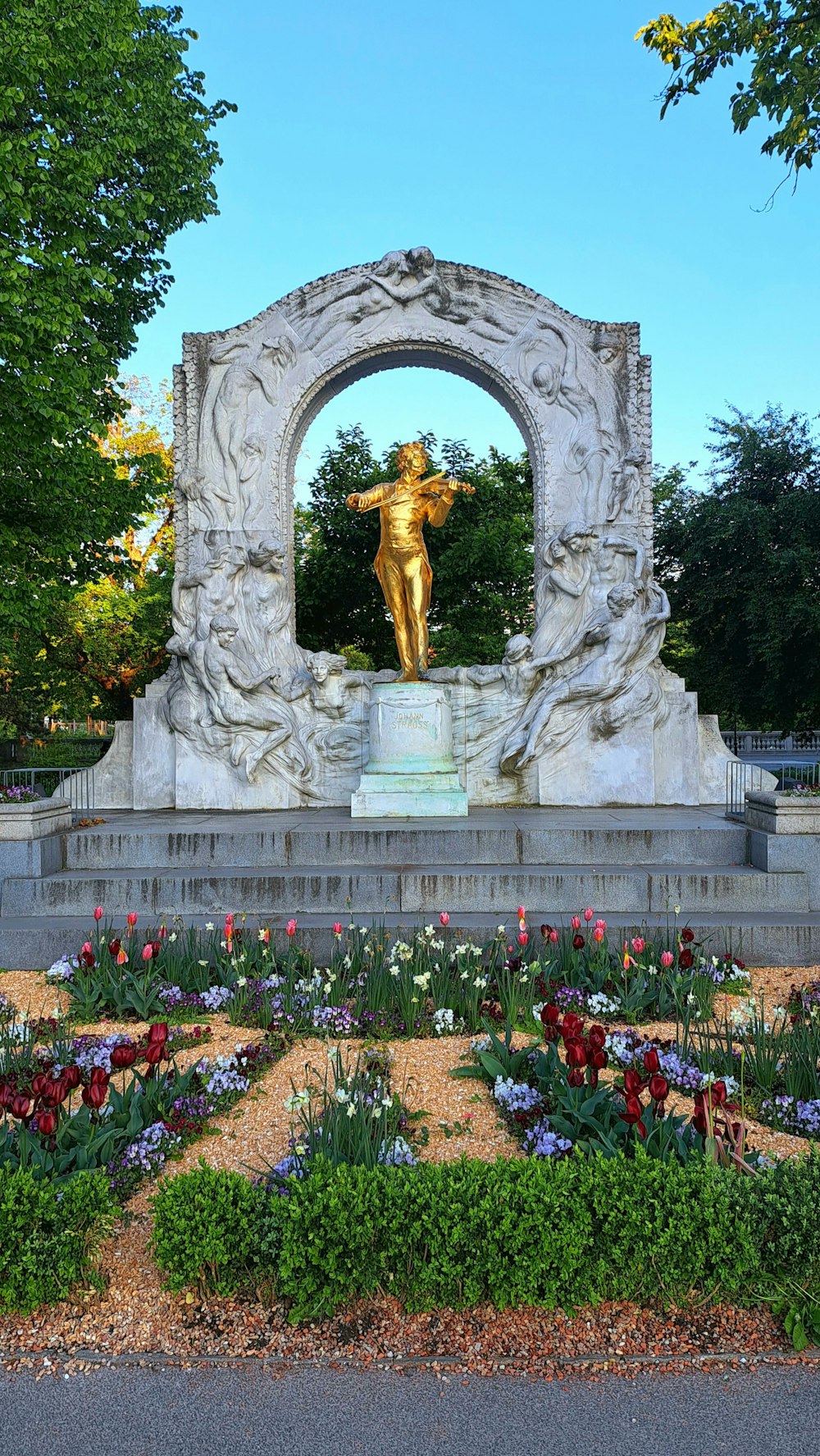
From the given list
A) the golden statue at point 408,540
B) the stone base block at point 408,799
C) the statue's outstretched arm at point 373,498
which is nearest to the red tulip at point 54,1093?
the stone base block at point 408,799

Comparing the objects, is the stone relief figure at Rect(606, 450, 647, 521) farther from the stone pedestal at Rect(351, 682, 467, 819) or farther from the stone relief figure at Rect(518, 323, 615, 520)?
the stone pedestal at Rect(351, 682, 467, 819)

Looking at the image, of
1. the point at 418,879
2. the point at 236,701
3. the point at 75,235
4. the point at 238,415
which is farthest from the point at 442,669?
the point at 75,235

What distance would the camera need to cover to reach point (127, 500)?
1258cm

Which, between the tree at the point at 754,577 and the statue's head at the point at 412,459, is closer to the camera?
the statue's head at the point at 412,459

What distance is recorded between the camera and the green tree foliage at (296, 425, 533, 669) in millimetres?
19453

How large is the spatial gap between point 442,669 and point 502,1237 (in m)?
8.73

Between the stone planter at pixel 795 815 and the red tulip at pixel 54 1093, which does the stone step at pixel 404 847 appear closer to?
the stone planter at pixel 795 815

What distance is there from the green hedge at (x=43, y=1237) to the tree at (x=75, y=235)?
9.11 meters

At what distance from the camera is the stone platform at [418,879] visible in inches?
245

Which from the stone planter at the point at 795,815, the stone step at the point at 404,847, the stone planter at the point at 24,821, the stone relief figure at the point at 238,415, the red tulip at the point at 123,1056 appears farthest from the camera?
the stone relief figure at the point at 238,415

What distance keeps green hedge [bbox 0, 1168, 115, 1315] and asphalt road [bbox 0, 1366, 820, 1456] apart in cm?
22

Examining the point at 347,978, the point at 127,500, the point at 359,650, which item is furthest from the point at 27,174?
the point at 359,650

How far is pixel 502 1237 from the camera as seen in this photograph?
260cm

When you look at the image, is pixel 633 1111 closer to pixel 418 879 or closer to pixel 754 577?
pixel 418 879
